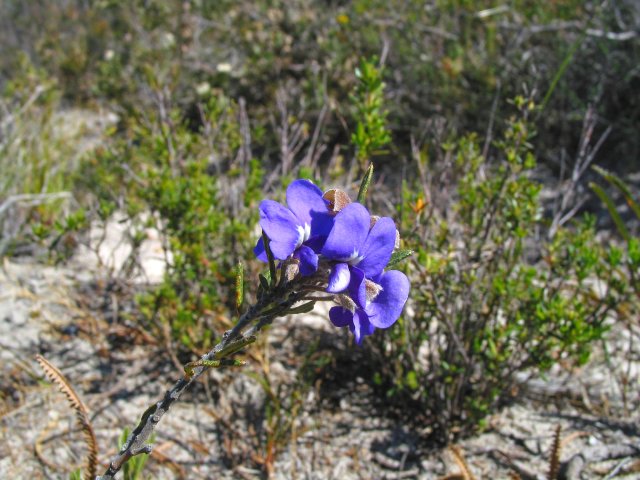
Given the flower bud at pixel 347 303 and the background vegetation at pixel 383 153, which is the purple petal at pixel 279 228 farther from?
the background vegetation at pixel 383 153

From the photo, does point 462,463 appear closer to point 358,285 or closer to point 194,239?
point 358,285

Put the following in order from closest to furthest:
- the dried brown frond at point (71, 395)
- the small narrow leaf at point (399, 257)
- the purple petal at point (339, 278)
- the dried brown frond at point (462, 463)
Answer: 1. the purple petal at point (339, 278)
2. the small narrow leaf at point (399, 257)
3. the dried brown frond at point (71, 395)
4. the dried brown frond at point (462, 463)

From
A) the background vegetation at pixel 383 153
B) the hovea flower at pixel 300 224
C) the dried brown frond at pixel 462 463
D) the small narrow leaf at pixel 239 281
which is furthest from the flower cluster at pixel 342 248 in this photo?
the dried brown frond at pixel 462 463

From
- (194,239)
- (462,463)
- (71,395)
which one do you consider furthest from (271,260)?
(194,239)

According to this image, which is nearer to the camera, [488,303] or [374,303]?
[374,303]

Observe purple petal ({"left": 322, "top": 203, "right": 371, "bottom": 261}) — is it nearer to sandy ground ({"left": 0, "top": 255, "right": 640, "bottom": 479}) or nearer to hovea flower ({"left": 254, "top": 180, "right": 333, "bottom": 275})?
hovea flower ({"left": 254, "top": 180, "right": 333, "bottom": 275})

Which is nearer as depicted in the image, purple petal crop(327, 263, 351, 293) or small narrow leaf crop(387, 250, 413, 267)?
purple petal crop(327, 263, 351, 293)

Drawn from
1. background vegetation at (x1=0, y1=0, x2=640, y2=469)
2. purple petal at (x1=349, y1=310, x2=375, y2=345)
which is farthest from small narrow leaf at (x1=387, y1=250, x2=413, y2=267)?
background vegetation at (x1=0, y1=0, x2=640, y2=469)
